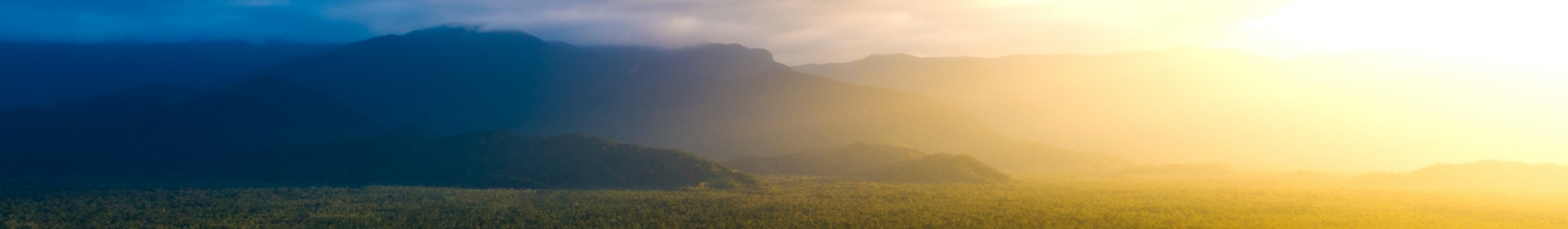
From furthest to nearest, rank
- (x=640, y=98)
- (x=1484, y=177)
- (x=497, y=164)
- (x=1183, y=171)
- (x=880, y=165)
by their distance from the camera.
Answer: (x=640, y=98) → (x=1183, y=171) → (x=880, y=165) → (x=1484, y=177) → (x=497, y=164)

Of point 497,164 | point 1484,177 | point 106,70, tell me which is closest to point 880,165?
point 497,164

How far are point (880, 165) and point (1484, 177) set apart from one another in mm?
52667

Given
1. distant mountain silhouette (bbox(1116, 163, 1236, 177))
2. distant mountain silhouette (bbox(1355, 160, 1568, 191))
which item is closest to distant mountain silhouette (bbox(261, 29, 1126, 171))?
distant mountain silhouette (bbox(1116, 163, 1236, 177))

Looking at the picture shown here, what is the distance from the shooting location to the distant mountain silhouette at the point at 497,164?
62.8 meters

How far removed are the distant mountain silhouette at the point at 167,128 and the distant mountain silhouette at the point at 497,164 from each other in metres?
12.2

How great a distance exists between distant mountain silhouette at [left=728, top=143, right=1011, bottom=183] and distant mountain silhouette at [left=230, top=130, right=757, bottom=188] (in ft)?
50.3

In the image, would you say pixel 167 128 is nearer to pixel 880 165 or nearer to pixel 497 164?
pixel 497 164

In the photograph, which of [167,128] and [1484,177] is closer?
[1484,177]

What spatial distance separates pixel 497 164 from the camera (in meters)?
68.8

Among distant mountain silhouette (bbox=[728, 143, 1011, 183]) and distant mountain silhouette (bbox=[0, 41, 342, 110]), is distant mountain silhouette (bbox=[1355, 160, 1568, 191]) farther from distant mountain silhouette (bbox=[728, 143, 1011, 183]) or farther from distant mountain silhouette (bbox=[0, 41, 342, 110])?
distant mountain silhouette (bbox=[0, 41, 342, 110])

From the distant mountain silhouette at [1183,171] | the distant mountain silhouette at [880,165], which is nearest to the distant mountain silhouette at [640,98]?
the distant mountain silhouette at [1183,171]

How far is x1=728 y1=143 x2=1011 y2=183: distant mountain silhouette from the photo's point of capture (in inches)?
2694

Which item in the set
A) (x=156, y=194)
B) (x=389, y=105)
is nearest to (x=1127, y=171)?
(x=156, y=194)

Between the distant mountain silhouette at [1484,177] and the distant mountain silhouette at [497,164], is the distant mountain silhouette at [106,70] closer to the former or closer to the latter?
the distant mountain silhouette at [497,164]
